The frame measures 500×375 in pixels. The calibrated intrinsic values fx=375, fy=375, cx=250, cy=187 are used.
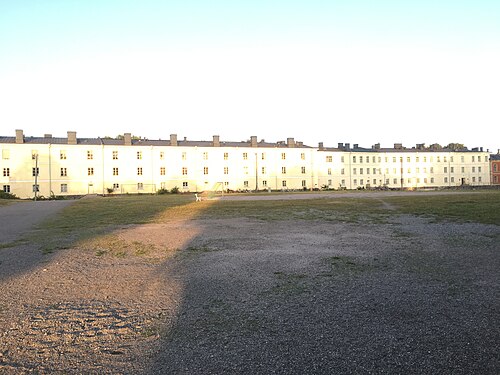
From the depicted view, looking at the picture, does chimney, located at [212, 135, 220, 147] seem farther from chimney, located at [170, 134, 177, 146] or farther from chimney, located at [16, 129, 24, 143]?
chimney, located at [16, 129, 24, 143]

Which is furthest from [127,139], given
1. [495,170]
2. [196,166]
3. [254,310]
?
[495,170]

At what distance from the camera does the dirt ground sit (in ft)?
12.2

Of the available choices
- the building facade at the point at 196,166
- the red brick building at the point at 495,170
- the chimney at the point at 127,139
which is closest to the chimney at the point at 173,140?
the building facade at the point at 196,166

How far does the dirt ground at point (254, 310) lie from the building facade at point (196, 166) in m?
50.1

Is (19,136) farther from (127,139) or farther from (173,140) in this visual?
(173,140)

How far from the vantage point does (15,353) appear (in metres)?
3.93

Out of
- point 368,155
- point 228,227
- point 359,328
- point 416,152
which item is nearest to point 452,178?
point 416,152

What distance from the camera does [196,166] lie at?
72.7 m

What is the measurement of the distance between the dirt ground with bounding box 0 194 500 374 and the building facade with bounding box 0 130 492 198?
50.1 m

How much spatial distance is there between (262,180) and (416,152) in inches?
1844

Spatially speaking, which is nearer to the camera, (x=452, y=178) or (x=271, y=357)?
(x=271, y=357)

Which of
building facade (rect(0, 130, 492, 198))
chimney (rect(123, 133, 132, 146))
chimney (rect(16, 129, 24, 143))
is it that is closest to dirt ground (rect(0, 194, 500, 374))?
building facade (rect(0, 130, 492, 198))

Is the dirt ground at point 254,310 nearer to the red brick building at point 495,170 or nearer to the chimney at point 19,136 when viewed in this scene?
the chimney at point 19,136

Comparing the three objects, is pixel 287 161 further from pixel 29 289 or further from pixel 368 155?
pixel 29 289
